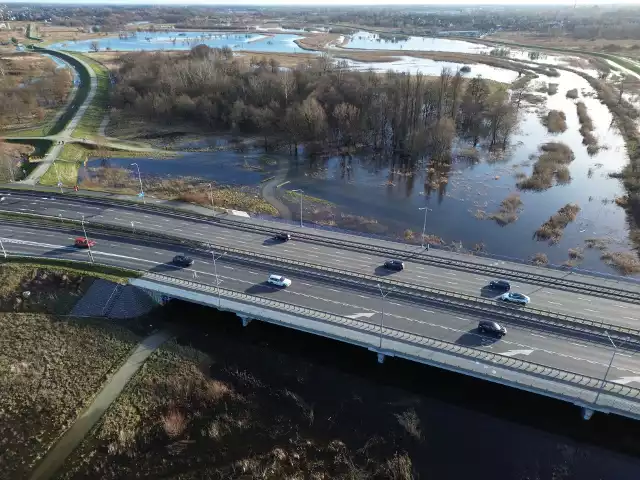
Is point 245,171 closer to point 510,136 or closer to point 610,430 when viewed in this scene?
point 510,136

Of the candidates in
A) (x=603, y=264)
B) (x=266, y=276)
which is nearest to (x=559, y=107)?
(x=603, y=264)

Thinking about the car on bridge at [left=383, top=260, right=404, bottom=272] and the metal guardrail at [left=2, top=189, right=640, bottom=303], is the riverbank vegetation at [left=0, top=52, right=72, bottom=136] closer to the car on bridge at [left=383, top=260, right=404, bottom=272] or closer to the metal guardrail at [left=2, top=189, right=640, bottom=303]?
the metal guardrail at [left=2, top=189, right=640, bottom=303]

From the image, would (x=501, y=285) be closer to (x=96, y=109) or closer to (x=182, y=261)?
(x=182, y=261)

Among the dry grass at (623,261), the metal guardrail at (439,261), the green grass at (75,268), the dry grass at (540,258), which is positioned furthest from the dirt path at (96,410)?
the dry grass at (623,261)

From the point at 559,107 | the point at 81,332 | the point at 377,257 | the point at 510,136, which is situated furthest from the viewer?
the point at 559,107

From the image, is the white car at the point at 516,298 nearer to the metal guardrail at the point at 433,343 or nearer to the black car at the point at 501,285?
the black car at the point at 501,285

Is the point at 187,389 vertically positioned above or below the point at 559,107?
below
